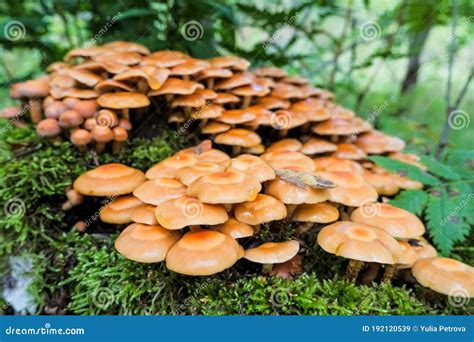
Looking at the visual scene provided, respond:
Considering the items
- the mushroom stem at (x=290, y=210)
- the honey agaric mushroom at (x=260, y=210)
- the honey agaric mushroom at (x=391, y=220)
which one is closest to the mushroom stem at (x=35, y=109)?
the honey agaric mushroom at (x=260, y=210)

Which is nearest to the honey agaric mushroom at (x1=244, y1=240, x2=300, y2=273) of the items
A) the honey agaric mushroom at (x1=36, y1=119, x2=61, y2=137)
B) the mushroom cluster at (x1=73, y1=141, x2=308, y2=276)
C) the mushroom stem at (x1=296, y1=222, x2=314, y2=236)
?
the mushroom cluster at (x1=73, y1=141, x2=308, y2=276)

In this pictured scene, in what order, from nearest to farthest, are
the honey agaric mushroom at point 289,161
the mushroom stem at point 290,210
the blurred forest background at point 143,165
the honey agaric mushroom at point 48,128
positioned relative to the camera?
the blurred forest background at point 143,165
the mushroom stem at point 290,210
the honey agaric mushroom at point 289,161
the honey agaric mushroom at point 48,128

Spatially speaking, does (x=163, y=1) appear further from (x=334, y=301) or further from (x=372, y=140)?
(x=334, y=301)

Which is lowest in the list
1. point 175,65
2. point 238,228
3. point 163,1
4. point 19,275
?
point 19,275

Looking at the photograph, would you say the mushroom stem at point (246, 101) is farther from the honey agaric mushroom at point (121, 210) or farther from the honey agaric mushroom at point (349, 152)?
the honey agaric mushroom at point (121, 210)

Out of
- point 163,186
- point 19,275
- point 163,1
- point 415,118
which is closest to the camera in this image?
point 163,186

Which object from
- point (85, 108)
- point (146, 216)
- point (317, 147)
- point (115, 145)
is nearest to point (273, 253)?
point (146, 216)

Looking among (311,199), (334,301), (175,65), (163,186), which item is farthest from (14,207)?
(334,301)
